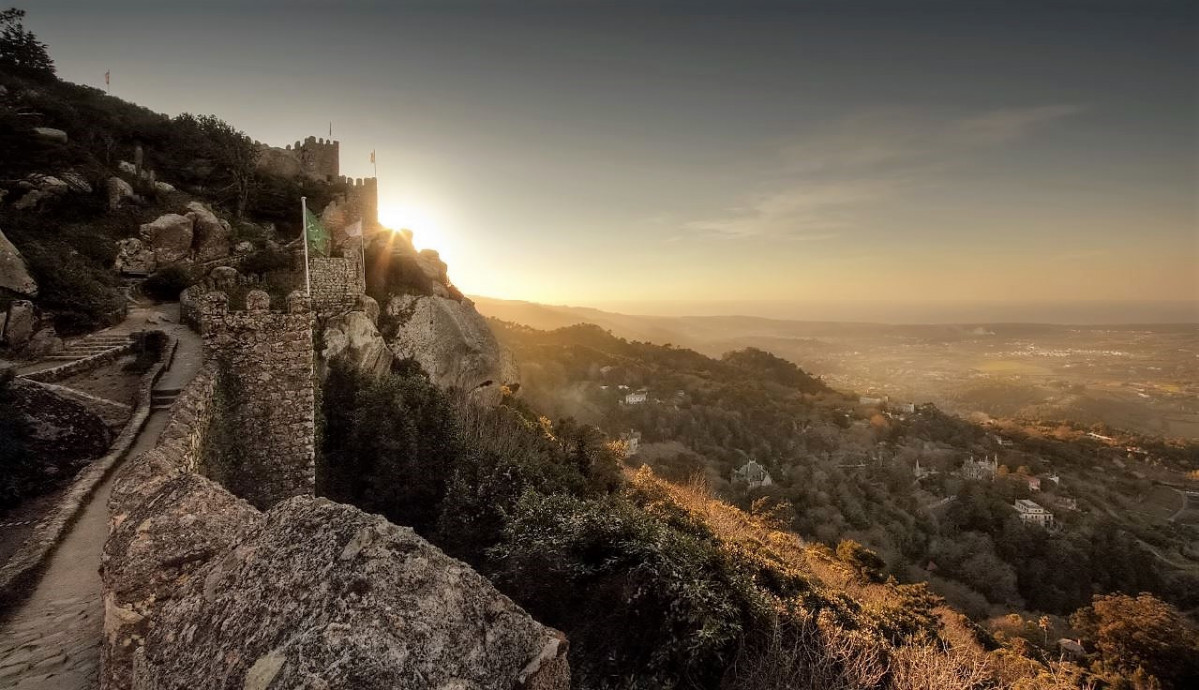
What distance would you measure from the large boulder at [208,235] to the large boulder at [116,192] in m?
2.17

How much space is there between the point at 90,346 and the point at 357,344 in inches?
243

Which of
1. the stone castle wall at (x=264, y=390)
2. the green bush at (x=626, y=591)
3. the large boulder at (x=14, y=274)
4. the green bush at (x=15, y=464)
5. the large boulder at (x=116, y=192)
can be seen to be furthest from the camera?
the large boulder at (x=116, y=192)

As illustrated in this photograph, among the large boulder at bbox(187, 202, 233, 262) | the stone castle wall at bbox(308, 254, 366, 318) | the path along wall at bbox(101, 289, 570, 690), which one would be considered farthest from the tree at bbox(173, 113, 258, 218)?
the path along wall at bbox(101, 289, 570, 690)

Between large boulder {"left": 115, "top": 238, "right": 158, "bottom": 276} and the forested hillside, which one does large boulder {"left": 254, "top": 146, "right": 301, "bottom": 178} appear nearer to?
large boulder {"left": 115, "top": 238, "right": 158, "bottom": 276}

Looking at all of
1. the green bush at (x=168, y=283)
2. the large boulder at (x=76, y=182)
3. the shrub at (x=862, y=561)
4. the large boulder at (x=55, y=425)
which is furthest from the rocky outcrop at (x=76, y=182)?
the shrub at (x=862, y=561)

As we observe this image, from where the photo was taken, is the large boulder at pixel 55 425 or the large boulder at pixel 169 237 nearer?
the large boulder at pixel 55 425

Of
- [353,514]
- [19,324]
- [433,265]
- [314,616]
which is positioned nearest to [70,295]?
[19,324]

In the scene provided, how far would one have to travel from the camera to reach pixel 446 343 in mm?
20750

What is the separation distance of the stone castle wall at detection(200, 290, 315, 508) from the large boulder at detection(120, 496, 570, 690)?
630cm

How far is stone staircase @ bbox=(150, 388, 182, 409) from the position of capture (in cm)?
827

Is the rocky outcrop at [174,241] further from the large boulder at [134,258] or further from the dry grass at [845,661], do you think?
the dry grass at [845,661]

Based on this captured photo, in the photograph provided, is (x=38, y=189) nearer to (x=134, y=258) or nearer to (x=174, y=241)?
(x=134, y=258)

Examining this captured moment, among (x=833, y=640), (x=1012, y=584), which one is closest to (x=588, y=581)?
(x=833, y=640)

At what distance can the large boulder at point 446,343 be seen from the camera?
63.9ft
